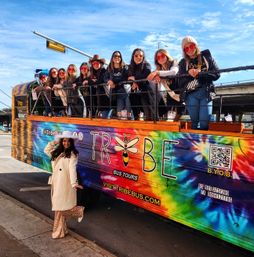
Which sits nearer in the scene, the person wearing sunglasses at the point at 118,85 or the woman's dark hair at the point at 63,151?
the woman's dark hair at the point at 63,151

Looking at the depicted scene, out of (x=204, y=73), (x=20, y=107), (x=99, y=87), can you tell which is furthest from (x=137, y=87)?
(x=20, y=107)

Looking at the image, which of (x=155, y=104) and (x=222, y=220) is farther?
(x=155, y=104)

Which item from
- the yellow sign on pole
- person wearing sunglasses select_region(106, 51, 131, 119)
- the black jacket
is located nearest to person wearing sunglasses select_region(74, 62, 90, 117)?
person wearing sunglasses select_region(106, 51, 131, 119)

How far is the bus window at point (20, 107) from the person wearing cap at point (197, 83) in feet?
15.0

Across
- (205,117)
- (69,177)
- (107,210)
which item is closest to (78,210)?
(69,177)

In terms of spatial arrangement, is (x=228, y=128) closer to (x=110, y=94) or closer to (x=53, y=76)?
(x=110, y=94)

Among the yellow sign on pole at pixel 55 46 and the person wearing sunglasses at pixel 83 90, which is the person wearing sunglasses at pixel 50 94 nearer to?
the person wearing sunglasses at pixel 83 90

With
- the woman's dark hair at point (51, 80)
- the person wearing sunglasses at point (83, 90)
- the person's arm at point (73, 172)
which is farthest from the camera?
the woman's dark hair at point (51, 80)

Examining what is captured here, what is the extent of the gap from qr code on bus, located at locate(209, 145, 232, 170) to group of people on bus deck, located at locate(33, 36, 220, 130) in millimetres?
651

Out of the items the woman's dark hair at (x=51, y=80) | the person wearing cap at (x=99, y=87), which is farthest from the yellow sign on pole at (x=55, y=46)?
the person wearing cap at (x=99, y=87)

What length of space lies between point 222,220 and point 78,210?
2138 mm

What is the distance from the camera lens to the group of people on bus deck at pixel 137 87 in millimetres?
4312

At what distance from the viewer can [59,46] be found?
16.9m

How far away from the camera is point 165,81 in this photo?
4812mm
